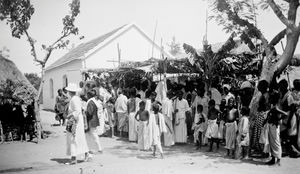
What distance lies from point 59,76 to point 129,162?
1861cm

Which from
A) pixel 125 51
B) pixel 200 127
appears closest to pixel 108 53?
pixel 125 51

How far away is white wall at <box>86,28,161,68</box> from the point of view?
21266 mm

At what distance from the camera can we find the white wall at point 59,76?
2122 cm

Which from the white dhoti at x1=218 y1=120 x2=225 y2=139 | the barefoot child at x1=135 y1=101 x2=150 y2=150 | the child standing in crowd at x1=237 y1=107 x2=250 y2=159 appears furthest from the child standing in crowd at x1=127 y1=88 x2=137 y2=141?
the child standing in crowd at x1=237 y1=107 x2=250 y2=159

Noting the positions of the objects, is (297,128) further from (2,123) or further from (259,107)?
(2,123)

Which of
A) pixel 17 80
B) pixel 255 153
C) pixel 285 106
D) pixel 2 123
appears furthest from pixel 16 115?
pixel 285 106

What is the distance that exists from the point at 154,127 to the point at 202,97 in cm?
252

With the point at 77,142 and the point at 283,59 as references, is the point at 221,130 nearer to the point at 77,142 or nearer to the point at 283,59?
the point at 283,59

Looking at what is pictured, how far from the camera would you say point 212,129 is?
8.73 metres

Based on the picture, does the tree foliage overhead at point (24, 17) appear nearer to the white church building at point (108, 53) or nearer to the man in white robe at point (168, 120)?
the man in white robe at point (168, 120)

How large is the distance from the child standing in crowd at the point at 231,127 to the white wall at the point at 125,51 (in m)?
14.0

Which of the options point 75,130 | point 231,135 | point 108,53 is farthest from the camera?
point 108,53

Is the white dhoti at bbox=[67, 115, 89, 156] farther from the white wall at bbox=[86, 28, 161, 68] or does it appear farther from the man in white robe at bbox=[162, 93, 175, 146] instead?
the white wall at bbox=[86, 28, 161, 68]

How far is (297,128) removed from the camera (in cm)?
793
